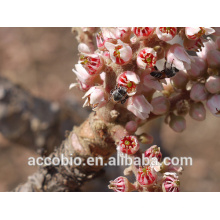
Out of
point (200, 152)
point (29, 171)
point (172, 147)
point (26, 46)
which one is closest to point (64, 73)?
point (26, 46)

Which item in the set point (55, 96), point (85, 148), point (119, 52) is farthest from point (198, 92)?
point (55, 96)

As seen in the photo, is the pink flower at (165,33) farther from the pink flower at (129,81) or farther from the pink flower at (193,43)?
the pink flower at (129,81)

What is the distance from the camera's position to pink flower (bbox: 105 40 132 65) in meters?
1.60

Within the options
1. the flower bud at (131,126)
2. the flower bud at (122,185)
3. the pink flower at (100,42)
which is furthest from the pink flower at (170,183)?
the pink flower at (100,42)

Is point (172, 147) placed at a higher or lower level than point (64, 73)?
lower

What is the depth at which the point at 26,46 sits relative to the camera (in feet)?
23.8

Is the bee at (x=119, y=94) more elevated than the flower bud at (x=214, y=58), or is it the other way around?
the flower bud at (x=214, y=58)

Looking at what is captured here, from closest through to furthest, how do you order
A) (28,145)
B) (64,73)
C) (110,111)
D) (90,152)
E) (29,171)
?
1. (110,111)
2. (90,152)
3. (28,145)
4. (29,171)
5. (64,73)

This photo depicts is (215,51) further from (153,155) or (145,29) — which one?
(153,155)

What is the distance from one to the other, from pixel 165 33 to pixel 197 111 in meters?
0.60

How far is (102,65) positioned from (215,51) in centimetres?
69

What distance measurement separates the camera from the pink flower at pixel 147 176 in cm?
164

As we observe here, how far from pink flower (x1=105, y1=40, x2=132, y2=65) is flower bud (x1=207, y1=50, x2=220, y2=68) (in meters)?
0.53

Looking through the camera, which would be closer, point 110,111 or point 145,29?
point 145,29
